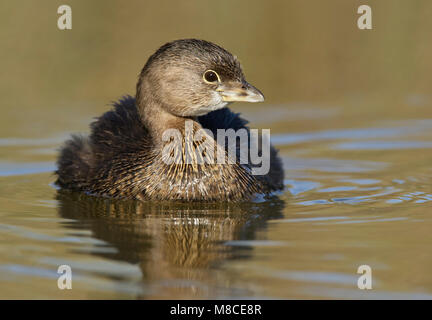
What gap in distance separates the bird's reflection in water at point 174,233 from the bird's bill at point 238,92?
117cm

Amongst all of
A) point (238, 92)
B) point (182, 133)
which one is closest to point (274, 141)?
point (182, 133)

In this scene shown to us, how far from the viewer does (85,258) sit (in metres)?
7.52

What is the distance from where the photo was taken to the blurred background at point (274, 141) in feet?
23.2

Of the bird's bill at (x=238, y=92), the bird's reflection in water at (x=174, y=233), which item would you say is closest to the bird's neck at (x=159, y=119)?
the bird's bill at (x=238, y=92)

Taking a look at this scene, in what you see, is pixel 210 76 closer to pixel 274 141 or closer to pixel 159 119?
pixel 159 119

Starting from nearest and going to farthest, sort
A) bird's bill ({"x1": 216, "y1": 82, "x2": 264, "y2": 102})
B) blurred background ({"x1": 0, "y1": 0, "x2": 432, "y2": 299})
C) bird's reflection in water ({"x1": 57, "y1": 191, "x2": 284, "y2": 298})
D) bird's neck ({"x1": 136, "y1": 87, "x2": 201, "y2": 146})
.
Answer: bird's reflection in water ({"x1": 57, "y1": 191, "x2": 284, "y2": 298}) < blurred background ({"x1": 0, "y1": 0, "x2": 432, "y2": 299}) < bird's bill ({"x1": 216, "y1": 82, "x2": 264, "y2": 102}) < bird's neck ({"x1": 136, "y1": 87, "x2": 201, "y2": 146})

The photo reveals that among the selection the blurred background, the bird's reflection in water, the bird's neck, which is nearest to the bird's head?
the bird's neck

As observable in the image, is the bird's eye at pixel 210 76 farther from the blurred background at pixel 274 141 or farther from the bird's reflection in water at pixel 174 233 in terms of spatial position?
the blurred background at pixel 274 141

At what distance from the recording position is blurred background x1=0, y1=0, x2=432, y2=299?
23.2 feet

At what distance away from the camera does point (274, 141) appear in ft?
45.7

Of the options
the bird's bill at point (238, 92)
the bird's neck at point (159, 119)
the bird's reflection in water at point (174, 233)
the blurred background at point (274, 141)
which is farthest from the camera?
the bird's neck at point (159, 119)

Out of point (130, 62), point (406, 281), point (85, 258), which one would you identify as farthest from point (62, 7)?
point (406, 281)

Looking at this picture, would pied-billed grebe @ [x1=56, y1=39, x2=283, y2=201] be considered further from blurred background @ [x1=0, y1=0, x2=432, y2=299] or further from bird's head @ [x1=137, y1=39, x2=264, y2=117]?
blurred background @ [x1=0, y1=0, x2=432, y2=299]
